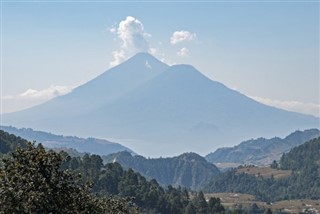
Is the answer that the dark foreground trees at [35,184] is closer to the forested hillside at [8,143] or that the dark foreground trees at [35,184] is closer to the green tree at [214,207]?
the green tree at [214,207]

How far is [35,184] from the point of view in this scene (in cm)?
2197

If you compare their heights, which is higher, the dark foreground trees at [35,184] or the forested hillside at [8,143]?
the forested hillside at [8,143]

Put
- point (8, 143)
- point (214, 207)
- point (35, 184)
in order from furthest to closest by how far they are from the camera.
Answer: point (8, 143)
point (214, 207)
point (35, 184)

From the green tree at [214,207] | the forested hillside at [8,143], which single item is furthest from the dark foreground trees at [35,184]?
the forested hillside at [8,143]

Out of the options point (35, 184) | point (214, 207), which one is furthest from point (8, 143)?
point (35, 184)

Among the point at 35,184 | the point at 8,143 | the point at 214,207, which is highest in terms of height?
the point at 8,143

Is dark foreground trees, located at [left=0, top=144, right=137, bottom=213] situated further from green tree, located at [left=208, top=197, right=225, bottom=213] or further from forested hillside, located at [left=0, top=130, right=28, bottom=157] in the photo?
forested hillside, located at [left=0, top=130, right=28, bottom=157]

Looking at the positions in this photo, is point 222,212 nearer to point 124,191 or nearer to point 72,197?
point 124,191

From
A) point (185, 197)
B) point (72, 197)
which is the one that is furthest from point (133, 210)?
point (185, 197)

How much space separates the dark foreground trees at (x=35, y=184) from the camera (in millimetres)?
21438

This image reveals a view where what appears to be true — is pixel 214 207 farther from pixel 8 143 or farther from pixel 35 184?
pixel 35 184

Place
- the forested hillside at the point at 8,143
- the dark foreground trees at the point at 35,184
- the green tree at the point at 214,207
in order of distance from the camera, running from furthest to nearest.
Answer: the forested hillside at the point at 8,143, the green tree at the point at 214,207, the dark foreground trees at the point at 35,184

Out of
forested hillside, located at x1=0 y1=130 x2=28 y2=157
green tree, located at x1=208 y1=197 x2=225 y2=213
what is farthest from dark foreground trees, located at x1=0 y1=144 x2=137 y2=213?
forested hillside, located at x1=0 y1=130 x2=28 y2=157

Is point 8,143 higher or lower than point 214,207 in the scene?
higher
